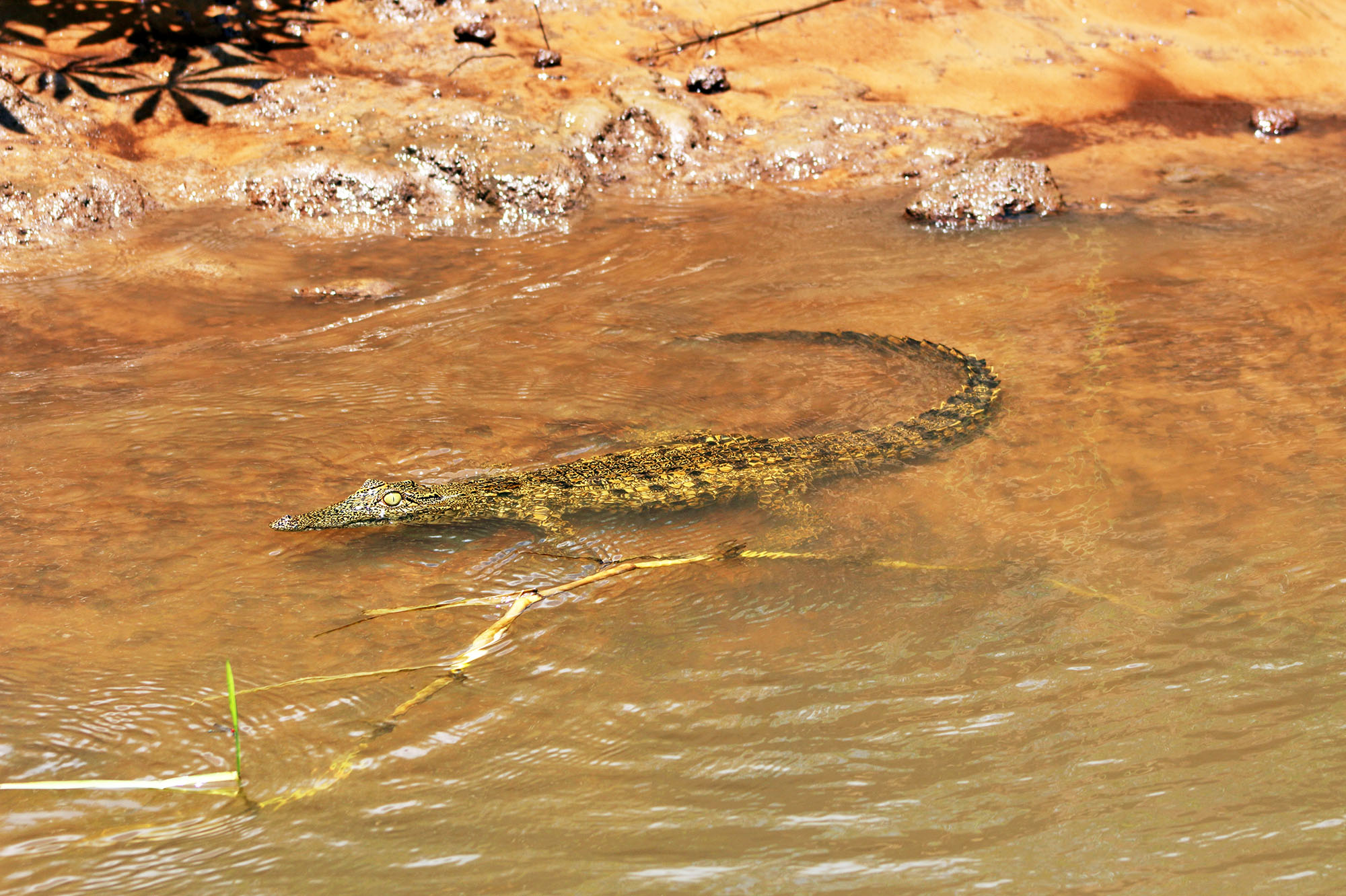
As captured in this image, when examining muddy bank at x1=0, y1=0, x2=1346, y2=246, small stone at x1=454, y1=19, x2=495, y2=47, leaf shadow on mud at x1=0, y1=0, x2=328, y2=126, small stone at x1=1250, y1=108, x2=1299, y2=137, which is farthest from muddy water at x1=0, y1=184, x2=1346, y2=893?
small stone at x1=454, y1=19, x2=495, y2=47

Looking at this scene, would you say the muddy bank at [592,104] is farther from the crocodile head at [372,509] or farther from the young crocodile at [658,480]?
the crocodile head at [372,509]

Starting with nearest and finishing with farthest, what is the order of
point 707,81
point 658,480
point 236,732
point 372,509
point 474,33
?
point 236,732 < point 372,509 < point 658,480 < point 707,81 < point 474,33

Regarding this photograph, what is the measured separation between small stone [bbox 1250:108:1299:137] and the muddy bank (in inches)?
4.5

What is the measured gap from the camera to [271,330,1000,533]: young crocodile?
4.66m

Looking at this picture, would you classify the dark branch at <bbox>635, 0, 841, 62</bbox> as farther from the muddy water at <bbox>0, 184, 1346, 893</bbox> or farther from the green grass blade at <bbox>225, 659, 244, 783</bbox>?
the green grass blade at <bbox>225, 659, 244, 783</bbox>

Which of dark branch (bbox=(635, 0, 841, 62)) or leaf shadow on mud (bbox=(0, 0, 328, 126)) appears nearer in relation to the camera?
leaf shadow on mud (bbox=(0, 0, 328, 126))

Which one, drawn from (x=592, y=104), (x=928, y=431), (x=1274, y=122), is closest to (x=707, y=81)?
(x=592, y=104)

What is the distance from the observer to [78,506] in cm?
460

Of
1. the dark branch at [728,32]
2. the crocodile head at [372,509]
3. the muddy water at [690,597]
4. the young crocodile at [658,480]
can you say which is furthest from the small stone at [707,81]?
the crocodile head at [372,509]

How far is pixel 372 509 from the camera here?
15.0ft

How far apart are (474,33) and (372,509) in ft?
25.1

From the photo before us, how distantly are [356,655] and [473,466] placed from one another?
167 cm

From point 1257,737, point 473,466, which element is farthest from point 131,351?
point 1257,737

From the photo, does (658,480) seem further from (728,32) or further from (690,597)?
(728,32)
